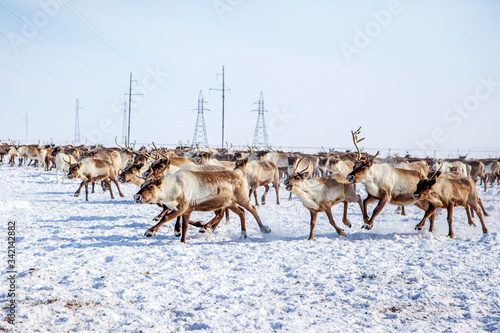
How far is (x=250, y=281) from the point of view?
202 inches

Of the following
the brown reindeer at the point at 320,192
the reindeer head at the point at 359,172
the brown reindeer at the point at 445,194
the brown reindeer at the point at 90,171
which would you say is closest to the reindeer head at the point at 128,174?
the brown reindeer at the point at 90,171

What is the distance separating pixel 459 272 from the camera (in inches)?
215

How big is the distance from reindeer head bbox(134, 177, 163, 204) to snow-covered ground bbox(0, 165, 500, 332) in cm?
84

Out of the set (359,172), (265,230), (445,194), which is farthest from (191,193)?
(445,194)

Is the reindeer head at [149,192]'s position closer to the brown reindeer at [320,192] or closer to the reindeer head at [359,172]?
the brown reindeer at [320,192]

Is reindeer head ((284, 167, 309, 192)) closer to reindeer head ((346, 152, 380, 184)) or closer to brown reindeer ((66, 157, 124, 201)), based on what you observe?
reindeer head ((346, 152, 380, 184))

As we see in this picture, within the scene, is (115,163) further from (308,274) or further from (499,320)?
(499,320)

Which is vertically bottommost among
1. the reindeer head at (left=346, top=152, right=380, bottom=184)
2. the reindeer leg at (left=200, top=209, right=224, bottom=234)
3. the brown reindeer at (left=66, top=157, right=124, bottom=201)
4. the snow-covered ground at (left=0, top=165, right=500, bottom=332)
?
the snow-covered ground at (left=0, top=165, right=500, bottom=332)

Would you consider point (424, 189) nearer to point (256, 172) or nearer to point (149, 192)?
point (149, 192)

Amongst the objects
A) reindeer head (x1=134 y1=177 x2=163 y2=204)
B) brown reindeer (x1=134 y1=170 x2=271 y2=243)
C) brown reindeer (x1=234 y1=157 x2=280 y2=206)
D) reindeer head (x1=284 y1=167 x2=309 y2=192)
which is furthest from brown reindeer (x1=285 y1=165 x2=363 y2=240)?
brown reindeer (x1=234 y1=157 x2=280 y2=206)

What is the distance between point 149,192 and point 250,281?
9.18ft

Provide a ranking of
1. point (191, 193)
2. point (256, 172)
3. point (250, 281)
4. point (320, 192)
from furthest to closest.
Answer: point (256, 172)
point (320, 192)
point (191, 193)
point (250, 281)

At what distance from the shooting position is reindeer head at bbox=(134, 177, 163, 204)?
6859mm

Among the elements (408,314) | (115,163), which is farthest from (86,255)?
(115,163)
